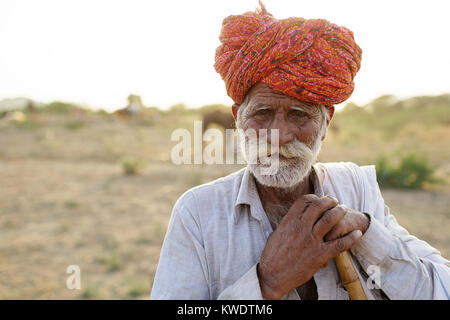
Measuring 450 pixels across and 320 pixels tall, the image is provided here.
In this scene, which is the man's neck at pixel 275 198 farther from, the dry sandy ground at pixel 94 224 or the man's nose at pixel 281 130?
the dry sandy ground at pixel 94 224

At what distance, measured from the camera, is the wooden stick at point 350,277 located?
1688 millimetres

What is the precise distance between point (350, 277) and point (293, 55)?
112cm

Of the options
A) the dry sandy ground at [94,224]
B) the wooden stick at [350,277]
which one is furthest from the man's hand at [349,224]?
the dry sandy ground at [94,224]

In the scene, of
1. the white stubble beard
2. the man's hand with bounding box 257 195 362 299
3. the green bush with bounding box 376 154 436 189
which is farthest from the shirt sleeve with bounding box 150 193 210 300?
the green bush with bounding box 376 154 436 189

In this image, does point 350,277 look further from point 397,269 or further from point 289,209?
point 289,209

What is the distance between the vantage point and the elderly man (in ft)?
5.26

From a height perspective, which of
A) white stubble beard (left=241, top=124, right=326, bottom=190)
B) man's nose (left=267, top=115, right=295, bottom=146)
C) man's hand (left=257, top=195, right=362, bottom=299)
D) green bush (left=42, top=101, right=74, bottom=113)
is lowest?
man's hand (left=257, top=195, right=362, bottom=299)

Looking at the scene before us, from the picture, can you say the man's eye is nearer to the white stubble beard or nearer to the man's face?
the man's face

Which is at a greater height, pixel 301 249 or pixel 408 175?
pixel 301 249

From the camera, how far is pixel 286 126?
1.94 m

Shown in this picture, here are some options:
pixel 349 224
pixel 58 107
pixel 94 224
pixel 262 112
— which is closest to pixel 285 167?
pixel 262 112

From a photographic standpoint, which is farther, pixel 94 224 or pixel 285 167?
pixel 94 224

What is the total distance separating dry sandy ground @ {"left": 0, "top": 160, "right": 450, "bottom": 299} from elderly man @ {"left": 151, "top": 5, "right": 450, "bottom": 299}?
321 cm
